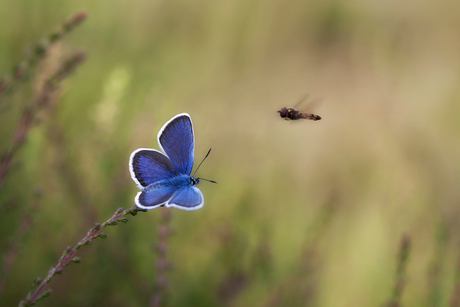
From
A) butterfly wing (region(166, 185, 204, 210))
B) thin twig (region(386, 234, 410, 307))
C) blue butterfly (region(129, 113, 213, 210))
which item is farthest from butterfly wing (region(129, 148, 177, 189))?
thin twig (region(386, 234, 410, 307))

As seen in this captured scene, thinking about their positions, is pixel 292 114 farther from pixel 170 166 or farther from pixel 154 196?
pixel 154 196

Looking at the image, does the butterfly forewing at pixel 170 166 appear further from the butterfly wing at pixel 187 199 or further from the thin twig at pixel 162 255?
the thin twig at pixel 162 255

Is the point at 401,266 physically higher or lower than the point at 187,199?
lower

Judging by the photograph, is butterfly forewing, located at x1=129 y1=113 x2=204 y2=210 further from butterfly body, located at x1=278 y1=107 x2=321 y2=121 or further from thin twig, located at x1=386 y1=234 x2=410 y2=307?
thin twig, located at x1=386 y1=234 x2=410 y2=307

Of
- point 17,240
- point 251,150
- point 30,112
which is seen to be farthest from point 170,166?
point 251,150

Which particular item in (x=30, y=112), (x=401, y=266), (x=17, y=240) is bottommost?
(x=17, y=240)

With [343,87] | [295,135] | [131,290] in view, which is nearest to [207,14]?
[295,135]

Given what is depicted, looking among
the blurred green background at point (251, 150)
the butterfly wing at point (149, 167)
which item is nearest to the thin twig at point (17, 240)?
the blurred green background at point (251, 150)
